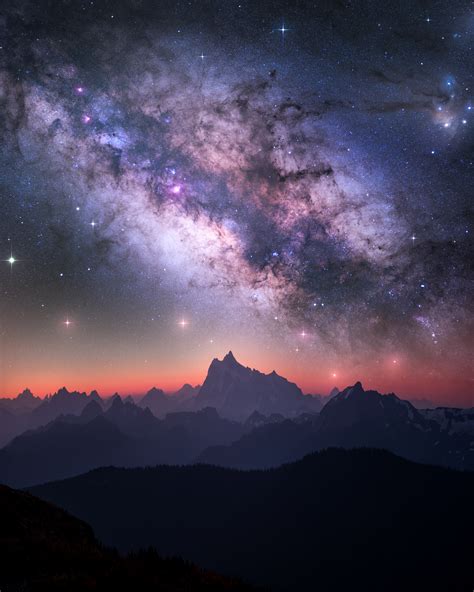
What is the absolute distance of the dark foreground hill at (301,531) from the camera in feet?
484

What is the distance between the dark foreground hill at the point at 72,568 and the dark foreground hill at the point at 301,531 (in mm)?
148722

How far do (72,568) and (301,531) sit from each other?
193893 mm

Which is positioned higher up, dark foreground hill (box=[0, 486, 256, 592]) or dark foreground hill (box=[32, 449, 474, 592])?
dark foreground hill (box=[0, 486, 256, 592])

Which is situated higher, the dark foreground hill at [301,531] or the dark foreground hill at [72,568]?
the dark foreground hill at [72,568]

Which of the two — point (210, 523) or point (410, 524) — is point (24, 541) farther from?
point (410, 524)

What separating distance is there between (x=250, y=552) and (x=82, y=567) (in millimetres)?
176401

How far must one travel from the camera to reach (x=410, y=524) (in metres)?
181

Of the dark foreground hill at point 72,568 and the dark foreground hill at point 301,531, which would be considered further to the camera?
the dark foreground hill at point 301,531

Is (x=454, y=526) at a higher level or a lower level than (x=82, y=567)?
lower

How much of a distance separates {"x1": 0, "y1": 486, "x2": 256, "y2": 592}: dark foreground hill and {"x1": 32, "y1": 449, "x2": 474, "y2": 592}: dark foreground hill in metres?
149

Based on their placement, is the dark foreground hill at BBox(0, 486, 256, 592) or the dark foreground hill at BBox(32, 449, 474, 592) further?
the dark foreground hill at BBox(32, 449, 474, 592)

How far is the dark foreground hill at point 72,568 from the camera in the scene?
29.6 feet

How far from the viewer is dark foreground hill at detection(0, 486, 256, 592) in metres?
9.02

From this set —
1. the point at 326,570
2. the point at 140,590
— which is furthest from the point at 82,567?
the point at 326,570
